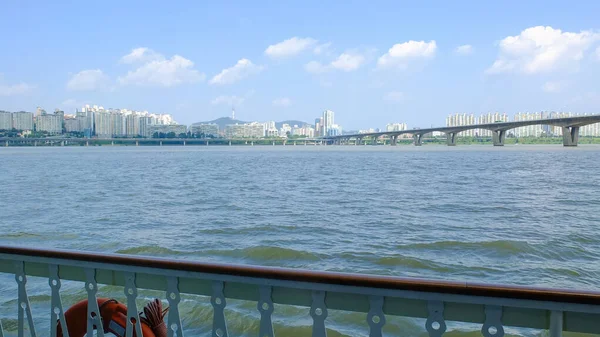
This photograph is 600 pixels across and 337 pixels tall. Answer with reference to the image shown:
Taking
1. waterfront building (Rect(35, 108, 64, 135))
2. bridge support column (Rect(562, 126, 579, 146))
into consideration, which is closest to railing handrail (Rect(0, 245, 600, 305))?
bridge support column (Rect(562, 126, 579, 146))

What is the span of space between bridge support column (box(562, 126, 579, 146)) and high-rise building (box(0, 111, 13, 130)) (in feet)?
519

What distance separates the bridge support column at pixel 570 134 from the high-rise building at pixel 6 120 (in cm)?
15827

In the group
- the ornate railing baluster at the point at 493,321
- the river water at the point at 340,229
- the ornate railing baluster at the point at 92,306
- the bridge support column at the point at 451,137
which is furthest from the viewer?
the bridge support column at the point at 451,137

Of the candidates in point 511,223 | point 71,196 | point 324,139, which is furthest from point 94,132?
point 511,223

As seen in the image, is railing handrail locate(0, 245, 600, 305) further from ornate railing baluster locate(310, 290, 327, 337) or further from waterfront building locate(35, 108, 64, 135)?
waterfront building locate(35, 108, 64, 135)

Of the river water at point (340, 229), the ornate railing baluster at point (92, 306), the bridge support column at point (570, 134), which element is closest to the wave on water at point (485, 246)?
the river water at point (340, 229)

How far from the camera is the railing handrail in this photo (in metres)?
1.85

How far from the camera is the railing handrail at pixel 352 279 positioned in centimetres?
185

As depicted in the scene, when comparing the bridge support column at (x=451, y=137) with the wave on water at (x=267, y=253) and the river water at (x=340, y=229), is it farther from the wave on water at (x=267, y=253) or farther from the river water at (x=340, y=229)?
the wave on water at (x=267, y=253)

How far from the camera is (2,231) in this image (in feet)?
42.9

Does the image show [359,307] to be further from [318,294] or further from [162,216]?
[162,216]

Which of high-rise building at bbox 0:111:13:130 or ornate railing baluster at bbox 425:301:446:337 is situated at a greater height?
high-rise building at bbox 0:111:13:130

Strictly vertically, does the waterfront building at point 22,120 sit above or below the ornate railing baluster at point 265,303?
above

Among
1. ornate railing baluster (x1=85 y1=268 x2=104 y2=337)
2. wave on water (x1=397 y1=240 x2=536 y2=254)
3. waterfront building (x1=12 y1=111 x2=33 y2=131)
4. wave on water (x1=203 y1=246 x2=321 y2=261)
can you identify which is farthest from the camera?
waterfront building (x1=12 y1=111 x2=33 y2=131)
